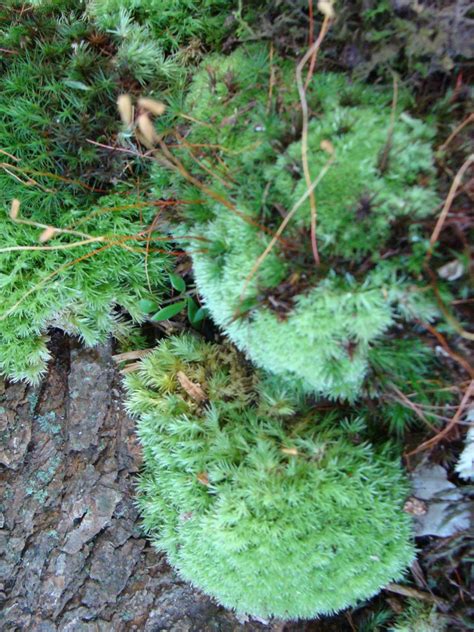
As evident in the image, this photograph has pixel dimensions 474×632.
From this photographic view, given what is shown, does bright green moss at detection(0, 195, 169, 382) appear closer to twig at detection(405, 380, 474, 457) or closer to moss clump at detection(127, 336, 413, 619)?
moss clump at detection(127, 336, 413, 619)

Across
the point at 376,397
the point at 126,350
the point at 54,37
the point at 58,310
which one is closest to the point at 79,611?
the point at 126,350

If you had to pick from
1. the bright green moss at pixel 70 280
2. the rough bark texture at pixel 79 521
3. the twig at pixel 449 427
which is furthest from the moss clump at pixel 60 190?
the twig at pixel 449 427

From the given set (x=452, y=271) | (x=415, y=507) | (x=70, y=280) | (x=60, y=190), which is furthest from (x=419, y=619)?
(x=60, y=190)

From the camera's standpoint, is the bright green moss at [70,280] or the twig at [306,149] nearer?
the twig at [306,149]

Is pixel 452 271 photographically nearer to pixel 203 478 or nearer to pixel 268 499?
pixel 268 499

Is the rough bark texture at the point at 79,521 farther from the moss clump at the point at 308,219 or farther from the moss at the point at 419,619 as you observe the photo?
the moss clump at the point at 308,219

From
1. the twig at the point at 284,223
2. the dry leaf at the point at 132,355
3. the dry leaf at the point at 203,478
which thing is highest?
the twig at the point at 284,223

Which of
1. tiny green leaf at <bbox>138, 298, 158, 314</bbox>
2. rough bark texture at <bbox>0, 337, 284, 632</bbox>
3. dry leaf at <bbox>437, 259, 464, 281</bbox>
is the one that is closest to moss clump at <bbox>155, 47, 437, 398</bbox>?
dry leaf at <bbox>437, 259, 464, 281</bbox>
